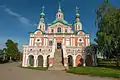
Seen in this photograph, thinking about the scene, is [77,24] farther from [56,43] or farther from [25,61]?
[25,61]

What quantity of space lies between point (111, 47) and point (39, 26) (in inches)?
1014

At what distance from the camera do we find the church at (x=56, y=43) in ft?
99.3

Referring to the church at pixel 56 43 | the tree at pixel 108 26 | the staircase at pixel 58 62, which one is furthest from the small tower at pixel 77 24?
the tree at pixel 108 26

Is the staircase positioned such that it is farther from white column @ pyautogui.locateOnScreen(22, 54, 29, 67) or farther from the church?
white column @ pyautogui.locateOnScreen(22, 54, 29, 67)

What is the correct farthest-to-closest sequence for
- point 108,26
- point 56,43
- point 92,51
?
1. point 56,43
2. point 92,51
3. point 108,26

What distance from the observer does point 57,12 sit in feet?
156

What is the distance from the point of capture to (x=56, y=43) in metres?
38.3

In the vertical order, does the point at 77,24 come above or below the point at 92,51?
above

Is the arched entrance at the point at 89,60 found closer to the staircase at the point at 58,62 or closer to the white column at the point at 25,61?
the staircase at the point at 58,62

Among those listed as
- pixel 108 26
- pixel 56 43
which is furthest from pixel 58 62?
pixel 56 43

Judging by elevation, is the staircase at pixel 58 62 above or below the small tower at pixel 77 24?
below

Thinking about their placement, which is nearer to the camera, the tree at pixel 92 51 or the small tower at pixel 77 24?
the tree at pixel 92 51

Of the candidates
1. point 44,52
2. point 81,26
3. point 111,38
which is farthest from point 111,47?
point 81,26

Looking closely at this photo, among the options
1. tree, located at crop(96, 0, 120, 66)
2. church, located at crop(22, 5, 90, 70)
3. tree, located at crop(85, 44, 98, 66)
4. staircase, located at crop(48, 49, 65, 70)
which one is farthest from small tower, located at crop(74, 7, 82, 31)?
tree, located at crop(96, 0, 120, 66)
